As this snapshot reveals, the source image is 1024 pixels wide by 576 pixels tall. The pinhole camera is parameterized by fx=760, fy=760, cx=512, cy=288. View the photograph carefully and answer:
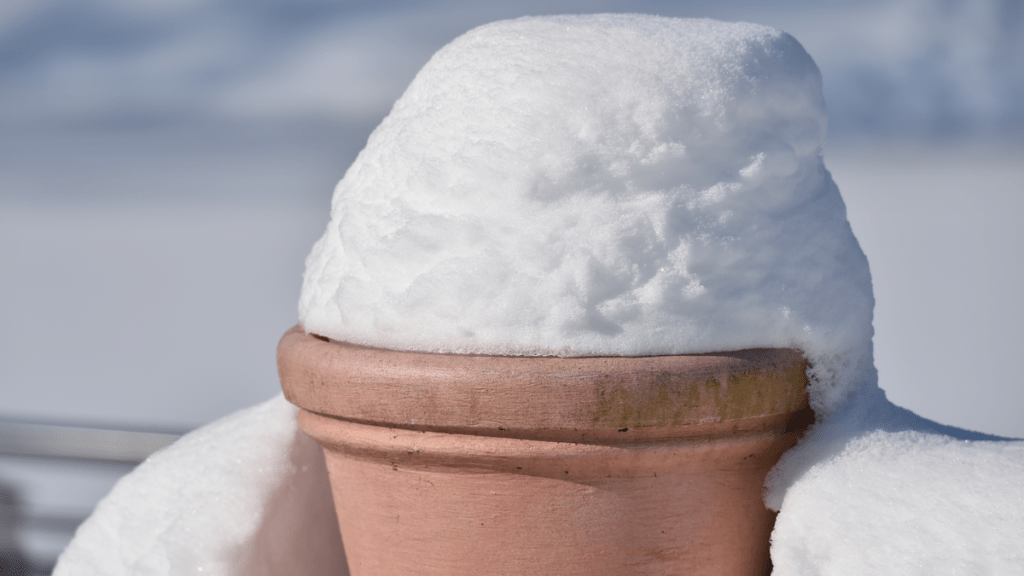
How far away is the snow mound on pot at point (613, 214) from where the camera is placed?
2.10ft

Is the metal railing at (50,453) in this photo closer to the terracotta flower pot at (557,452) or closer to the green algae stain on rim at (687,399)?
the terracotta flower pot at (557,452)

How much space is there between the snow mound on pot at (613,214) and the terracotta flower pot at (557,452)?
30 millimetres

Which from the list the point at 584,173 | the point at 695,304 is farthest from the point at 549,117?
the point at 695,304

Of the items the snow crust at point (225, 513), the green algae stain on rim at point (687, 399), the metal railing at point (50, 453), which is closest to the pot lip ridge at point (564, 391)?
the green algae stain on rim at point (687, 399)

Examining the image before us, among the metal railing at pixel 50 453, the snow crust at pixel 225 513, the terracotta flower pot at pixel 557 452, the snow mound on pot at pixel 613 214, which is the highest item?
the snow mound on pot at pixel 613 214

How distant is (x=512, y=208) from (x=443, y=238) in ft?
0.22

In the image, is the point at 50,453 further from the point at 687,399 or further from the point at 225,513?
the point at 687,399

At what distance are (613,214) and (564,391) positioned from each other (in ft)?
0.52

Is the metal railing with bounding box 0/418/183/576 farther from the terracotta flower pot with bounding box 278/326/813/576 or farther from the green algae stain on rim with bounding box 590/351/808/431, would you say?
the green algae stain on rim with bounding box 590/351/808/431

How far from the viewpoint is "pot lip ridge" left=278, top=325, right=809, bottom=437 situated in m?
0.60

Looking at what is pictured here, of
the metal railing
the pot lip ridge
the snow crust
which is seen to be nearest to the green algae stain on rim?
the pot lip ridge

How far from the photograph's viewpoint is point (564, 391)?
60 centimetres

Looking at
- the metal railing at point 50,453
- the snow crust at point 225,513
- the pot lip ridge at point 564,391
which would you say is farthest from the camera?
the metal railing at point 50,453

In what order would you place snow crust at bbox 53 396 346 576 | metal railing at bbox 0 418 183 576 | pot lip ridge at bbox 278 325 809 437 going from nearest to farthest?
pot lip ridge at bbox 278 325 809 437, snow crust at bbox 53 396 346 576, metal railing at bbox 0 418 183 576
